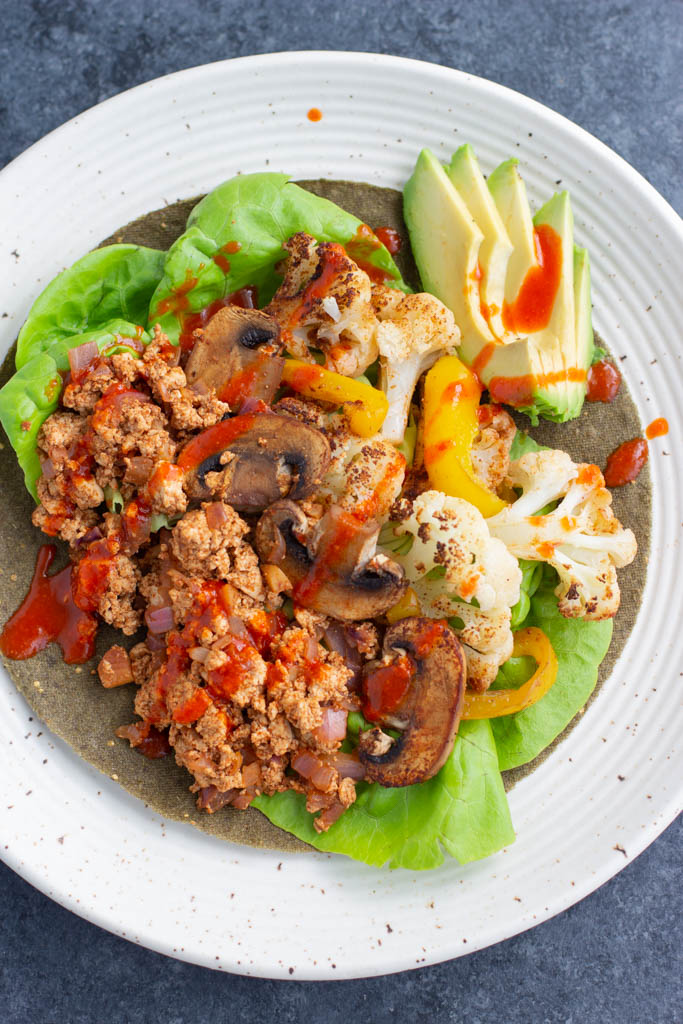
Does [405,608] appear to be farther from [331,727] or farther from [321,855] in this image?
[321,855]

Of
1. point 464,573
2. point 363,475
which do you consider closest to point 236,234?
point 363,475

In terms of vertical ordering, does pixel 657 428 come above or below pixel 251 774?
above

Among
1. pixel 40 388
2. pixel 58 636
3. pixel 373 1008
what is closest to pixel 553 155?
pixel 40 388

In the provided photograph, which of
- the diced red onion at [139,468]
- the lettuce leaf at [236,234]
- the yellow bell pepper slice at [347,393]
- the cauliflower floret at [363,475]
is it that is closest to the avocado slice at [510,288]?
the lettuce leaf at [236,234]

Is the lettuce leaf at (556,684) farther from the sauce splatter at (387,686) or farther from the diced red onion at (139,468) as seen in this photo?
the diced red onion at (139,468)

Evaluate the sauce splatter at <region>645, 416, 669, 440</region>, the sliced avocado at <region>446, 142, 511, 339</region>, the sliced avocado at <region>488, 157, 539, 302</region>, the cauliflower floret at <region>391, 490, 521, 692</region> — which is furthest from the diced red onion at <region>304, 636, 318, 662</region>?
the sauce splatter at <region>645, 416, 669, 440</region>

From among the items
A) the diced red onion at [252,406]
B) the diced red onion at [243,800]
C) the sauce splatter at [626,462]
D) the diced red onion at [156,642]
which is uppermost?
the sauce splatter at [626,462]
